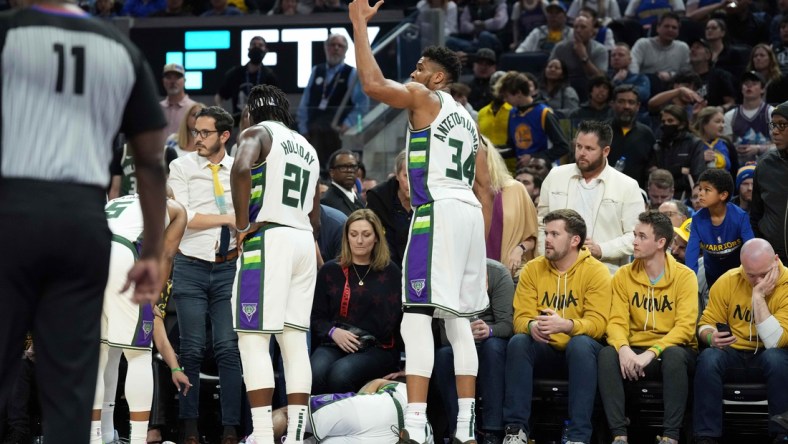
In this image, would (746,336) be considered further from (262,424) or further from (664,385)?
(262,424)

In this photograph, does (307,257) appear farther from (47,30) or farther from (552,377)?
(47,30)

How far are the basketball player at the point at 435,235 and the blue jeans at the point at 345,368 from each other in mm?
1180

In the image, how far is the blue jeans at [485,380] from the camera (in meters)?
7.55

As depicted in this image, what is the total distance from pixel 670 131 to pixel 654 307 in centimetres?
363

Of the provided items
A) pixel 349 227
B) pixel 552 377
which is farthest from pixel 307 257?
pixel 552 377

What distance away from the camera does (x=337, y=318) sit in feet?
26.7

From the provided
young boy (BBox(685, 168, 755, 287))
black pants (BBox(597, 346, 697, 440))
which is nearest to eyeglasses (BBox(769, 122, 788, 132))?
young boy (BBox(685, 168, 755, 287))

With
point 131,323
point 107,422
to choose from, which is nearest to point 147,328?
point 131,323

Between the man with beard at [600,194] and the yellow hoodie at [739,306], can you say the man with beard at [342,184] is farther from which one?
the yellow hoodie at [739,306]

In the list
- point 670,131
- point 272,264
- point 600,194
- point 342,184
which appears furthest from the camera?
point 670,131

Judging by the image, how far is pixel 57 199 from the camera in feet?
11.2

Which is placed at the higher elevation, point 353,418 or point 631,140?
point 631,140

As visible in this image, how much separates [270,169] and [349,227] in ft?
4.57

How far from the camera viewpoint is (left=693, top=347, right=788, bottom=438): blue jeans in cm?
720
